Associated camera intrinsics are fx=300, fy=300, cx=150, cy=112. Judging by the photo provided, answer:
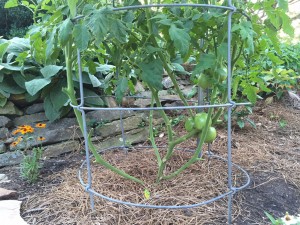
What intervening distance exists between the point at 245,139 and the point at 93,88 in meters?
1.57

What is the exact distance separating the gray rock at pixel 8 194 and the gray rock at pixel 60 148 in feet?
2.41

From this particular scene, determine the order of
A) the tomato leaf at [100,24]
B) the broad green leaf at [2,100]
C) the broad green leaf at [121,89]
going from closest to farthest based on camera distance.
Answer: the tomato leaf at [100,24] → the broad green leaf at [121,89] → the broad green leaf at [2,100]

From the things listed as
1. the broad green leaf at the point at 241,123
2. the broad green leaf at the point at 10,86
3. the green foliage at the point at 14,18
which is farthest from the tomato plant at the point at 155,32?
the green foliage at the point at 14,18

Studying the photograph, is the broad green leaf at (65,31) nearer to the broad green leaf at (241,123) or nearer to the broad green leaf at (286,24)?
the broad green leaf at (286,24)

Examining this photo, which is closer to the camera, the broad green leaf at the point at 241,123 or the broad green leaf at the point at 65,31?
the broad green leaf at the point at 65,31

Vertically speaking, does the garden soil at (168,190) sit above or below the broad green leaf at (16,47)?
below

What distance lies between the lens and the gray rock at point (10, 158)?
2.48 meters

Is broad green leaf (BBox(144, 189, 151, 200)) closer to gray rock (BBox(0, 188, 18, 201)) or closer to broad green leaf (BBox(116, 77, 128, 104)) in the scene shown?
broad green leaf (BBox(116, 77, 128, 104))

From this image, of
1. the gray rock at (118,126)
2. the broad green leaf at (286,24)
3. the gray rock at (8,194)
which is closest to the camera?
the broad green leaf at (286,24)

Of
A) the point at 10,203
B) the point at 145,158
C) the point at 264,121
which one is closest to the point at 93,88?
the point at 145,158

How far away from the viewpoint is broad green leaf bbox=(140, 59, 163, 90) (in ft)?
4.38

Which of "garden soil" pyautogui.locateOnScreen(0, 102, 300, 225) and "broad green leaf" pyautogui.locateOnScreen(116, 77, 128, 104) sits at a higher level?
"broad green leaf" pyautogui.locateOnScreen(116, 77, 128, 104)

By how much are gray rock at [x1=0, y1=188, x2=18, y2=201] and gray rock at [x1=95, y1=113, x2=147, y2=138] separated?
107 centimetres

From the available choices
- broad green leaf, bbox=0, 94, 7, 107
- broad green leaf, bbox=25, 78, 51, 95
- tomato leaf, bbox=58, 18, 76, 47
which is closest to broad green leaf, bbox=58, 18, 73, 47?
tomato leaf, bbox=58, 18, 76, 47
